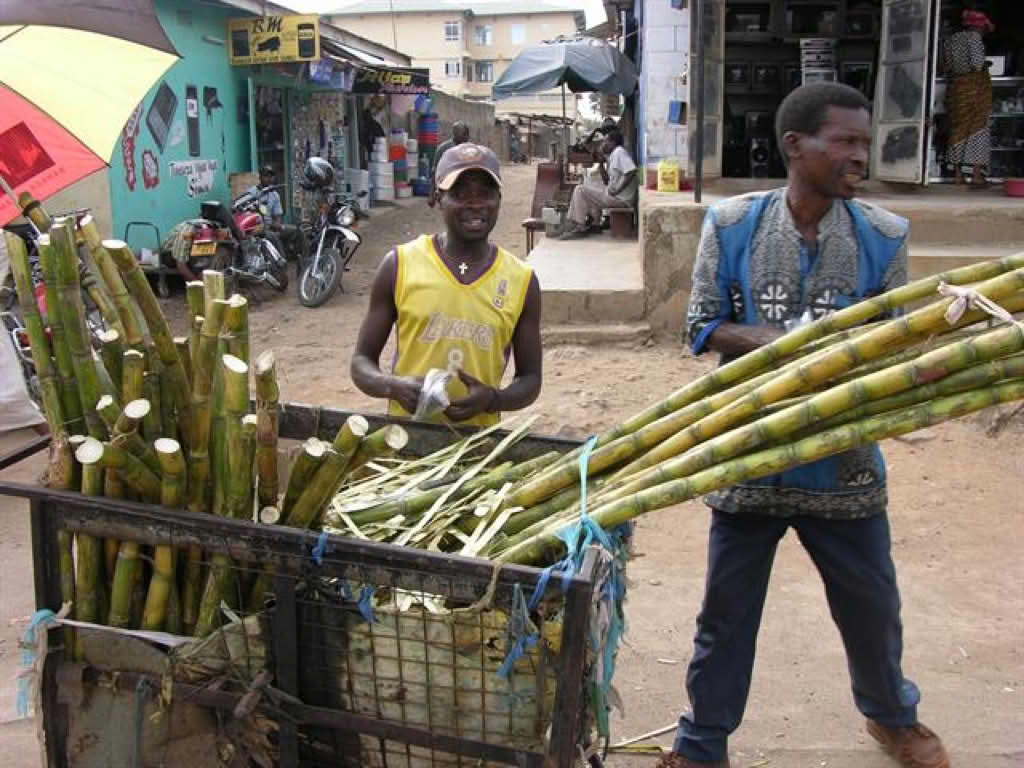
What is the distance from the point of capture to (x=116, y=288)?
1.89m

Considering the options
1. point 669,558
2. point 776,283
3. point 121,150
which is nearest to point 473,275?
point 776,283

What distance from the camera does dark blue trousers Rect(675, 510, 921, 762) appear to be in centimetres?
248

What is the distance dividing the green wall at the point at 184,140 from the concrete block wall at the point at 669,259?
4771 mm

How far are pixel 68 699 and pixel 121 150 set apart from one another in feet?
29.2

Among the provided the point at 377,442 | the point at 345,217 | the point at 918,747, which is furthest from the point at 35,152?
the point at 345,217

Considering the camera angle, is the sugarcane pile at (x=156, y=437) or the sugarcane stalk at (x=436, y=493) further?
the sugarcane stalk at (x=436, y=493)

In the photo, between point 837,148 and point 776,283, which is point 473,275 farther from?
point 837,148

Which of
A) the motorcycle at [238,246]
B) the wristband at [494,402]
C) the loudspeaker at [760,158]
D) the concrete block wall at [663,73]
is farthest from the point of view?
the loudspeaker at [760,158]

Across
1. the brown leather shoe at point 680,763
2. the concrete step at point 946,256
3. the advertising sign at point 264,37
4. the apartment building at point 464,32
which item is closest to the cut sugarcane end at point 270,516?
the brown leather shoe at point 680,763

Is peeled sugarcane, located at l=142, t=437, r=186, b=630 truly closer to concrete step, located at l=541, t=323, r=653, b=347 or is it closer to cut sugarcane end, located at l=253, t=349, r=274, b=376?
cut sugarcane end, located at l=253, t=349, r=274, b=376

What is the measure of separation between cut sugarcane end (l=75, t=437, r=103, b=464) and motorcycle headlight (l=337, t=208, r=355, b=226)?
30.2 ft

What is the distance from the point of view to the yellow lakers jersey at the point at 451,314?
8.78 feet

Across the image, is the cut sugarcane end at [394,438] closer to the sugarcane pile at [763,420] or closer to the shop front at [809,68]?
the sugarcane pile at [763,420]

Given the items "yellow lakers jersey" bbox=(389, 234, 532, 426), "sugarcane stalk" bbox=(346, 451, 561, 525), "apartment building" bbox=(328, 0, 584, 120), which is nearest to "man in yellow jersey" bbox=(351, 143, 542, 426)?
"yellow lakers jersey" bbox=(389, 234, 532, 426)
